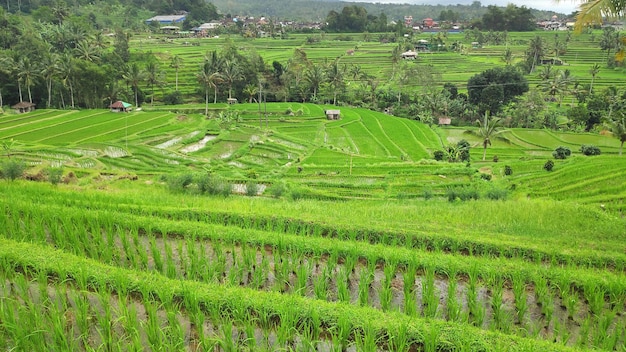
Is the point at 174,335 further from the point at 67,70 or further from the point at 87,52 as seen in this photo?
the point at 87,52

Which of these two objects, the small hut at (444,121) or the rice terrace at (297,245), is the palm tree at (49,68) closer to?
the rice terrace at (297,245)

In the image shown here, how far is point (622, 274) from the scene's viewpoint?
6746mm

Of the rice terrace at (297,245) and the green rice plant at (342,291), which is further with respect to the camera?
the green rice plant at (342,291)

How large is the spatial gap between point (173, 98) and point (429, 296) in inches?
1457

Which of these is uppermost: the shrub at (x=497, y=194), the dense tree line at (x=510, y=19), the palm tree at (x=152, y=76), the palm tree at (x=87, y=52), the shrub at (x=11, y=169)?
the dense tree line at (x=510, y=19)

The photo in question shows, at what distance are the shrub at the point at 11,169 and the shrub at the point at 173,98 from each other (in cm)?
2623

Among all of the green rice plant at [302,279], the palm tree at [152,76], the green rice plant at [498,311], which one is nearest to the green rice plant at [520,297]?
the green rice plant at [498,311]

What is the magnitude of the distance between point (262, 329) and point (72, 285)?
106 inches

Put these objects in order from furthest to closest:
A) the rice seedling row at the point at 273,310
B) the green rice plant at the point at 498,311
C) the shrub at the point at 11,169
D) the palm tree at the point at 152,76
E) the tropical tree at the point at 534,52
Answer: the tropical tree at the point at 534,52 < the palm tree at the point at 152,76 < the shrub at the point at 11,169 < the green rice plant at the point at 498,311 < the rice seedling row at the point at 273,310

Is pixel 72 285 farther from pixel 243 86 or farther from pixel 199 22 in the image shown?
pixel 199 22

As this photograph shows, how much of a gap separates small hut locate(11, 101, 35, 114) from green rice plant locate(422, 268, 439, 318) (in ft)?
117

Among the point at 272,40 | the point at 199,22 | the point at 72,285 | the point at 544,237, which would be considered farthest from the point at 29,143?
the point at 199,22

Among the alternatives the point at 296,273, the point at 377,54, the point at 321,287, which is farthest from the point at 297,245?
the point at 377,54

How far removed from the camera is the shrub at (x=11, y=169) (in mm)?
13172
